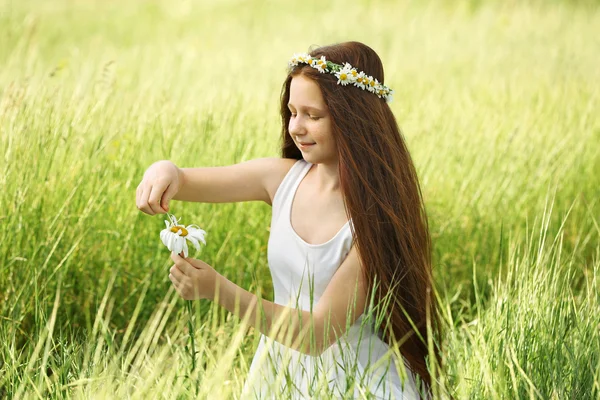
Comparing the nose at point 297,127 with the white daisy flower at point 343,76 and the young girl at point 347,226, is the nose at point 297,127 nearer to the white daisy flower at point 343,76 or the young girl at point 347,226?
the young girl at point 347,226

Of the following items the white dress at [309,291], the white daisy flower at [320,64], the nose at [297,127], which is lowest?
the white dress at [309,291]

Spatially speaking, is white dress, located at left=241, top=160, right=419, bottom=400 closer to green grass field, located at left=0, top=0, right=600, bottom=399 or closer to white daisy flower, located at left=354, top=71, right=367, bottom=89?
green grass field, located at left=0, top=0, right=600, bottom=399

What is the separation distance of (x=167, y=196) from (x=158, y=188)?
0.05 metres

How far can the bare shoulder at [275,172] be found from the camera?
8.34ft

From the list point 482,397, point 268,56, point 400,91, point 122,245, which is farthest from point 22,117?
point 268,56

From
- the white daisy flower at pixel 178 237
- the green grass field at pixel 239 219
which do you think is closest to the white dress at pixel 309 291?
the green grass field at pixel 239 219

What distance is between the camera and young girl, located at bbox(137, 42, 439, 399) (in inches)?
86.9

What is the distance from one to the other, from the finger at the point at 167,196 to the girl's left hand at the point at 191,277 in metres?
0.27

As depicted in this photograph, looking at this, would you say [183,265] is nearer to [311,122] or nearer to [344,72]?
[311,122]

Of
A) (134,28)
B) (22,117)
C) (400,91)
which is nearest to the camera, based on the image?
(22,117)

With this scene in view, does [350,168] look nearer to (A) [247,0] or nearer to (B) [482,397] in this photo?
(B) [482,397]

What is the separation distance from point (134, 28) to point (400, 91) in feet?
18.4

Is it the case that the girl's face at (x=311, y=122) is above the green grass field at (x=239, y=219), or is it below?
above

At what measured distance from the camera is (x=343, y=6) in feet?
36.3
